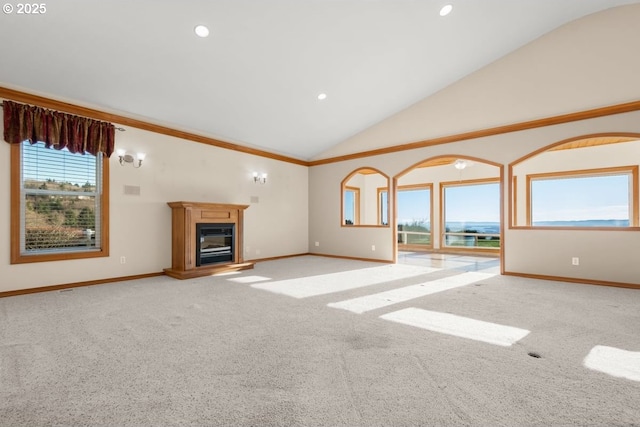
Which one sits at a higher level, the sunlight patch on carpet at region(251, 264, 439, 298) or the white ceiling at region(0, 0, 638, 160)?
the white ceiling at region(0, 0, 638, 160)

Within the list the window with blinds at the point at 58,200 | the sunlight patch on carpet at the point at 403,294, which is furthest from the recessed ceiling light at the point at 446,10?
the window with blinds at the point at 58,200

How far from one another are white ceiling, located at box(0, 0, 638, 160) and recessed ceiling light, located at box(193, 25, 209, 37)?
64 millimetres

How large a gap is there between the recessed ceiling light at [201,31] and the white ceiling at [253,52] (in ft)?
0.21

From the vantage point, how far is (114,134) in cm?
494

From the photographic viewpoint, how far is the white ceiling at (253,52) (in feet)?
11.5

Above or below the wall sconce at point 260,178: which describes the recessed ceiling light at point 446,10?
above

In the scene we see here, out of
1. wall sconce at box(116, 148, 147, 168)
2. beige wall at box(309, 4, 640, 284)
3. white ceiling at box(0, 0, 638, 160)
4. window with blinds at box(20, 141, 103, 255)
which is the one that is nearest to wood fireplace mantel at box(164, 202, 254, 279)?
wall sconce at box(116, 148, 147, 168)

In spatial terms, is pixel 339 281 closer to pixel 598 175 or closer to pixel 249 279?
pixel 249 279

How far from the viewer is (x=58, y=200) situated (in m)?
4.50

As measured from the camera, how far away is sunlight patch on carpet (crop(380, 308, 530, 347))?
2592 mm

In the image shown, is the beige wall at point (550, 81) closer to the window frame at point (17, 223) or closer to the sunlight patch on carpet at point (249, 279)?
the sunlight patch on carpet at point (249, 279)

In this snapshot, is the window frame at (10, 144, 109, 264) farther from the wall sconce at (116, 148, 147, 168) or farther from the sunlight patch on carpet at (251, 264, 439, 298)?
the sunlight patch on carpet at (251, 264, 439, 298)

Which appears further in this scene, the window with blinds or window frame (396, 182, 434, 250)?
window frame (396, 182, 434, 250)

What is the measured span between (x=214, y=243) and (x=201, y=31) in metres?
3.65
